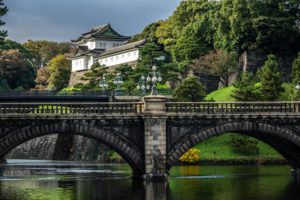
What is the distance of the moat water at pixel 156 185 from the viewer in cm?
4900

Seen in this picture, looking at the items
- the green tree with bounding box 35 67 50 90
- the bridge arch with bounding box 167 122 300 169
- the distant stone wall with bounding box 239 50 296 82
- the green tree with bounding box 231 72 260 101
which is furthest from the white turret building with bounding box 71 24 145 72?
the bridge arch with bounding box 167 122 300 169

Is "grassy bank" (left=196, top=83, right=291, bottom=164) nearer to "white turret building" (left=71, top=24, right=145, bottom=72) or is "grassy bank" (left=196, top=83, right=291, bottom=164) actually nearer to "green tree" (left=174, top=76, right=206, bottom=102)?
"green tree" (left=174, top=76, right=206, bottom=102)

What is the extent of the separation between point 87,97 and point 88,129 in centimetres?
3206

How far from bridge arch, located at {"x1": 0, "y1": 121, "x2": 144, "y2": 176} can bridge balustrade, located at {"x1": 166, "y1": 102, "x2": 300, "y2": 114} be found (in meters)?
4.80

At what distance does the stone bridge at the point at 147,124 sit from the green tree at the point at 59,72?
102 m

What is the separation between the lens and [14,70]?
146750 mm

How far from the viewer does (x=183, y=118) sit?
5912 centimetres

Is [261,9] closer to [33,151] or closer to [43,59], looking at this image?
[33,151]

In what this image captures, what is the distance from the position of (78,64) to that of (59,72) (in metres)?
7.14

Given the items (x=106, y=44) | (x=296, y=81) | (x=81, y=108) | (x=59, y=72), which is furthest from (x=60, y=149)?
(x=59, y=72)

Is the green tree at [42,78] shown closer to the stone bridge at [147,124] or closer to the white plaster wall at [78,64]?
the white plaster wall at [78,64]

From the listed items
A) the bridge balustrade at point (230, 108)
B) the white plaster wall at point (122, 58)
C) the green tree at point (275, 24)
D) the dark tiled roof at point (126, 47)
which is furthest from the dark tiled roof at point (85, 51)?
the bridge balustrade at point (230, 108)

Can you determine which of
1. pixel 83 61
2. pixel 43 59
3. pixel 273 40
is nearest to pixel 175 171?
pixel 273 40

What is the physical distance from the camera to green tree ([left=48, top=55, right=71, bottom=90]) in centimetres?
16388
